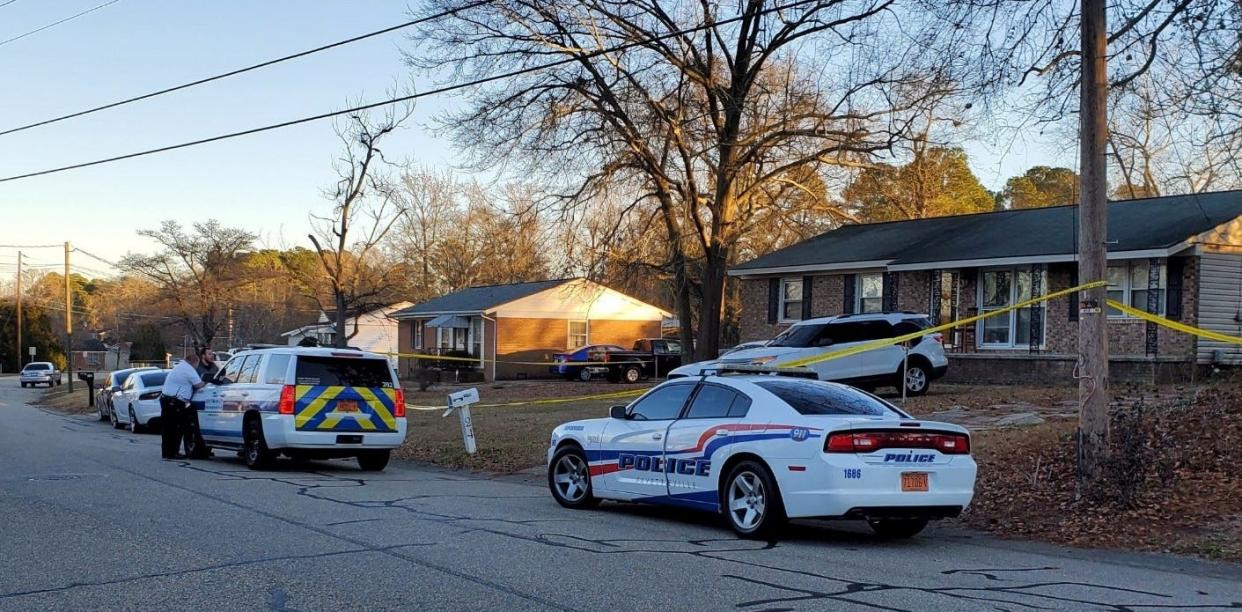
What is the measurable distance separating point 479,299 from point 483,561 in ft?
143

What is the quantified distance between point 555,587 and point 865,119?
67.5ft

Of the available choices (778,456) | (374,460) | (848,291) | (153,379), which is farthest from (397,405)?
(848,291)

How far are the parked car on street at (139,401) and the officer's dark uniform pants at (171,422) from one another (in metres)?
8.58

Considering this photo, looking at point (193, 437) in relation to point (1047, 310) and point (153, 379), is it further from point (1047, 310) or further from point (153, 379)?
point (1047, 310)

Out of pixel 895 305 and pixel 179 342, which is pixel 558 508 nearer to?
pixel 895 305

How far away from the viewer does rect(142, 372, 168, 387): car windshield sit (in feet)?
86.2

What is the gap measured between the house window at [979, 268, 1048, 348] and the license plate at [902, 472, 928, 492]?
Answer: 1820 centimetres

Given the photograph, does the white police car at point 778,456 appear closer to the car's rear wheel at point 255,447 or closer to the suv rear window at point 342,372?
the suv rear window at point 342,372

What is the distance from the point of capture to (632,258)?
30.6 metres

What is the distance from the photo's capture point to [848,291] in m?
31.0

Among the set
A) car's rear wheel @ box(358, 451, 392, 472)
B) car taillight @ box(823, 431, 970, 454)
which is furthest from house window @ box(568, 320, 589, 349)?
car taillight @ box(823, 431, 970, 454)

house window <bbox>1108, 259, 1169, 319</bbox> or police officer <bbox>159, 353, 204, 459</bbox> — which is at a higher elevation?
house window <bbox>1108, 259, 1169, 319</bbox>

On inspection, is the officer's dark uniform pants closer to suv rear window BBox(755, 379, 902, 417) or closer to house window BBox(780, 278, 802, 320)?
suv rear window BBox(755, 379, 902, 417)

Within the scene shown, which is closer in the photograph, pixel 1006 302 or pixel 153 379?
pixel 153 379
